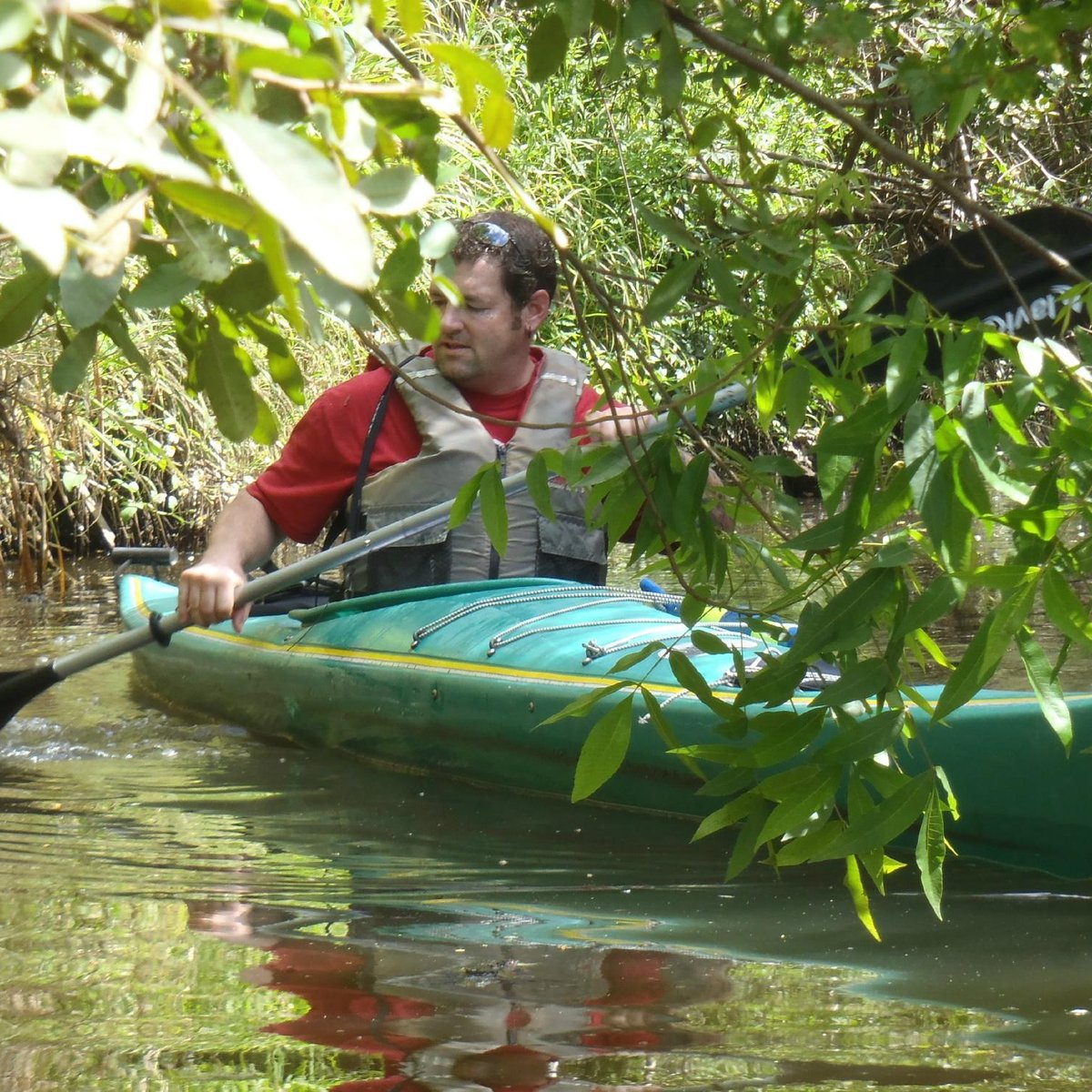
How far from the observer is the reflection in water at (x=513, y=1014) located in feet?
5.23

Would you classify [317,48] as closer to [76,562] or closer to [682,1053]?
[682,1053]

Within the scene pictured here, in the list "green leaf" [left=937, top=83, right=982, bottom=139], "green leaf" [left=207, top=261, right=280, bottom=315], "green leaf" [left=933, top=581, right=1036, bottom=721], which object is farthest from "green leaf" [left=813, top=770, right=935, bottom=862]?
"green leaf" [left=207, top=261, right=280, bottom=315]

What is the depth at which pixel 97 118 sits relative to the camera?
62 cm

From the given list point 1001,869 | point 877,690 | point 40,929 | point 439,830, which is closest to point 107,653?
point 439,830

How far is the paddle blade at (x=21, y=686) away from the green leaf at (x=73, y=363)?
300 centimetres

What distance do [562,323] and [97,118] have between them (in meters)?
7.86

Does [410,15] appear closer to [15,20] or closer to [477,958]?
[15,20]

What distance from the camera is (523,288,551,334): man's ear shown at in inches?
144

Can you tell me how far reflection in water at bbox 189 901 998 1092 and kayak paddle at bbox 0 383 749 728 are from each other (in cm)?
116

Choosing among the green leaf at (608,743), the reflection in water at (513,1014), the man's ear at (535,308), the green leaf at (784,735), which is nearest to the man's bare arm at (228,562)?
the man's ear at (535,308)

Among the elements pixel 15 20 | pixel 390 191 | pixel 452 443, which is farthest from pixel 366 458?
pixel 15 20

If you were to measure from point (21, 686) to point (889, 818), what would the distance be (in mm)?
3004

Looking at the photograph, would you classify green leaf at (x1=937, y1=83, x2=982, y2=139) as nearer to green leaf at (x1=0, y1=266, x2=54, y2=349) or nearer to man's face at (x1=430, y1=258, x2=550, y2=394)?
green leaf at (x1=0, y1=266, x2=54, y2=349)

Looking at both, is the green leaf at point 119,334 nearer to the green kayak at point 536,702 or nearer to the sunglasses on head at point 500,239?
the green kayak at point 536,702
